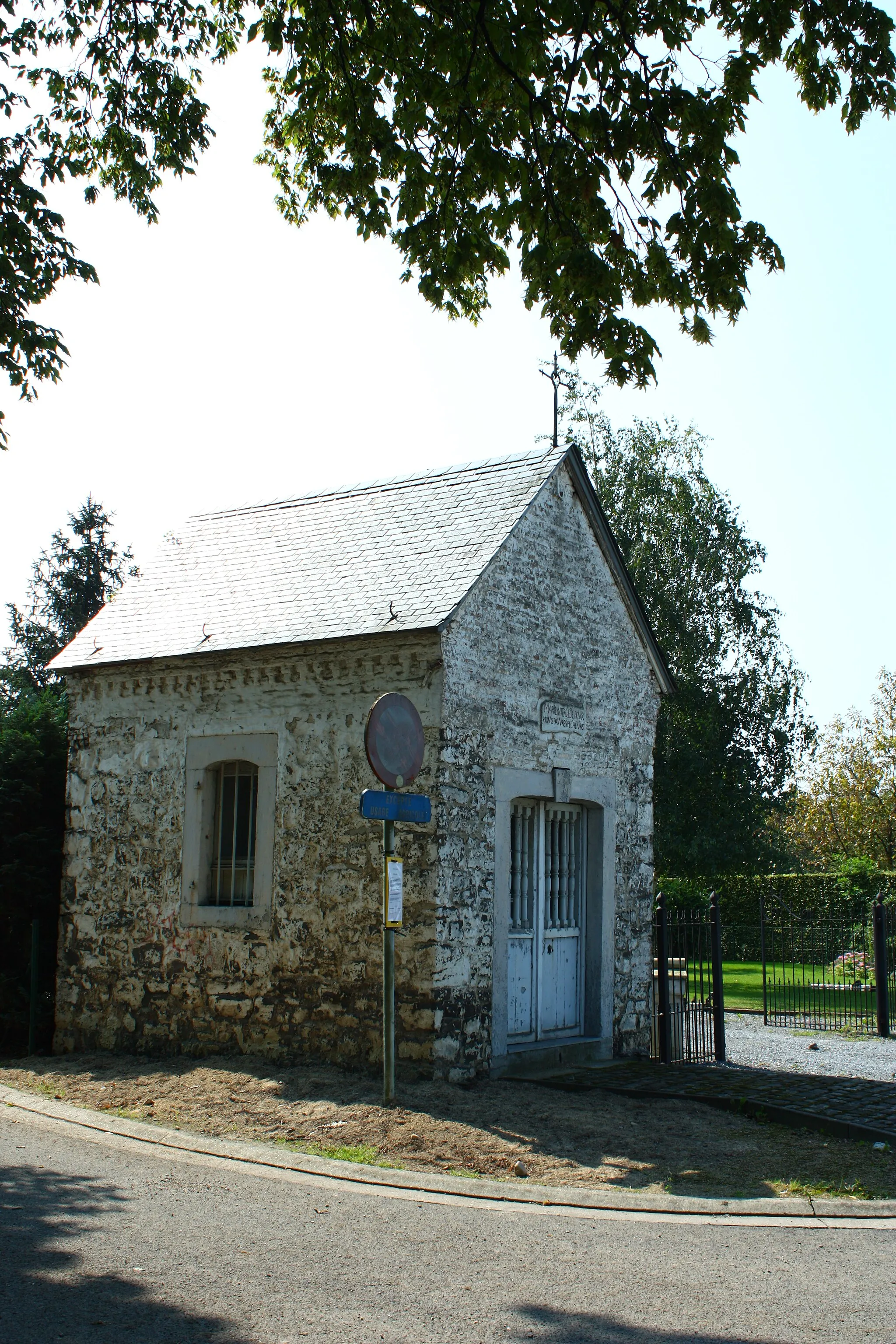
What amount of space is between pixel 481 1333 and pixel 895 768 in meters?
43.8

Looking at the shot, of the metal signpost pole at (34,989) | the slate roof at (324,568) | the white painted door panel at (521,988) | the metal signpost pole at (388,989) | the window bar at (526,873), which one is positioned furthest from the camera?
the metal signpost pole at (34,989)

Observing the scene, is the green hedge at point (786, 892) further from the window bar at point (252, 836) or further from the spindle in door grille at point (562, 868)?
the window bar at point (252, 836)

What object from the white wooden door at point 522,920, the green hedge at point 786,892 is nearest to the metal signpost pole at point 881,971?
the white wooden door at point 522,920

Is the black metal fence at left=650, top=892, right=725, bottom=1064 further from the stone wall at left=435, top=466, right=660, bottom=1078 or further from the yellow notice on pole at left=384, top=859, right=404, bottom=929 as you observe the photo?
the yellow notice on pole at left=384, top=859, right=404, bottom=929

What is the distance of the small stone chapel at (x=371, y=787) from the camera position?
9984mm

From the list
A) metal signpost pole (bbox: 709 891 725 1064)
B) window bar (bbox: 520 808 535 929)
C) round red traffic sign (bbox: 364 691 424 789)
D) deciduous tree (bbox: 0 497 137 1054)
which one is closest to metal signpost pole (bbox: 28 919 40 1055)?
deciduous tree (bbox: 0 497 137 1054)

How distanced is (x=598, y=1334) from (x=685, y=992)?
7.81 meters

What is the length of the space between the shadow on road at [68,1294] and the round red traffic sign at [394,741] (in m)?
3.09

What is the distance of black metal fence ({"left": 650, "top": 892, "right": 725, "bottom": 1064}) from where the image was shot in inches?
465

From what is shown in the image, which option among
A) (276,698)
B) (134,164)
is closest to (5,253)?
(134,164)

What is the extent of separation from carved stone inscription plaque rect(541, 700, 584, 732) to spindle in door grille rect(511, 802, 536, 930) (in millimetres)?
778

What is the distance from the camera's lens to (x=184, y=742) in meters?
11.4

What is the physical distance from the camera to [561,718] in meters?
11.5

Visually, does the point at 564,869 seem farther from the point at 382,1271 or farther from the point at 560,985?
the point at 382,1271
